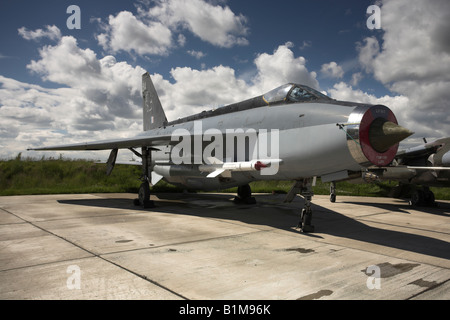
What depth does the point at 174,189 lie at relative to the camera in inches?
626

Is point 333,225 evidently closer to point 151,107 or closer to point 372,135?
point 372,135

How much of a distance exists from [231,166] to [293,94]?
79.0 inches

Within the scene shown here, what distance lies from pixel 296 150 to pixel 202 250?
2.47 m

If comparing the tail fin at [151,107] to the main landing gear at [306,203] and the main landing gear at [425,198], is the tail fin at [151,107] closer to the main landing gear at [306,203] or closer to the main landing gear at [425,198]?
the main landing gear at [306,203]

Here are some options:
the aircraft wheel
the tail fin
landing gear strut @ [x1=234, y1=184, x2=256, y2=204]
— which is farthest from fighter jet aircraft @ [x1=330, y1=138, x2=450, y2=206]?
the tail fin

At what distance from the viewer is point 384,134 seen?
4.54 meters

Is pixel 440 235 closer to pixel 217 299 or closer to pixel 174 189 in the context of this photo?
pixel 217 299

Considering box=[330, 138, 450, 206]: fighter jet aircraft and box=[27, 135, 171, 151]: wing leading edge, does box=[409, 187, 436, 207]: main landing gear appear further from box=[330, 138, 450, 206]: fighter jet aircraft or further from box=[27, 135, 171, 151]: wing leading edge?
box=[27, 135, 171, 151]: wing leading edge

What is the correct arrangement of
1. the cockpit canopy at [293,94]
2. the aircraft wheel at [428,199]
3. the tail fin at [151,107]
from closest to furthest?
the cockpit canopy at [293,94]
the aircraft wheel at [428,199]
the tail fin at [151,107]

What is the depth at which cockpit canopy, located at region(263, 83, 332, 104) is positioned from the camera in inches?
240

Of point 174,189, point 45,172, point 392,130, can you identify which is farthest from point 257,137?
point 45,172

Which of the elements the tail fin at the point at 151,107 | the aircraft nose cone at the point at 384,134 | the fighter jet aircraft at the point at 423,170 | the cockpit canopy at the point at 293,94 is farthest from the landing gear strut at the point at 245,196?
the aircraft nose cone at the point at 384,134

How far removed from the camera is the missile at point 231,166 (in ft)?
19.8
